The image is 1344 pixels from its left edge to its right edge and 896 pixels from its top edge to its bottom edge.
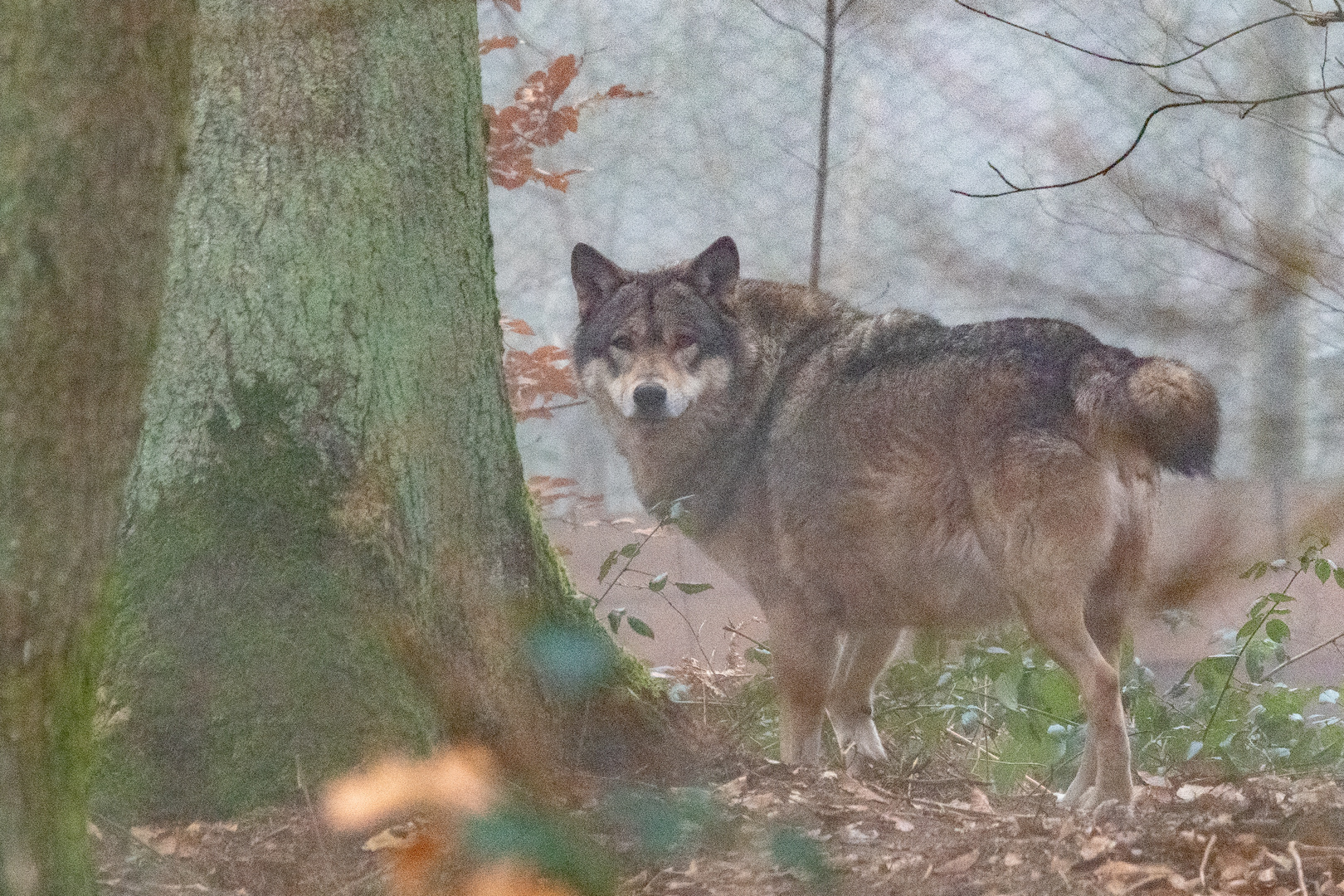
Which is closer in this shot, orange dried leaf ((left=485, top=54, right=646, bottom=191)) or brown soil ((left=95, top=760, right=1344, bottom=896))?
brown soil ((left=95, top=760, right=1344, bottom=896))

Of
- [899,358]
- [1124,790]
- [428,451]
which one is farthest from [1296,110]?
[428,451]

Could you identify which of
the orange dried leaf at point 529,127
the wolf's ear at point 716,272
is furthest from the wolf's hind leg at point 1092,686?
the orange dried leaf at point 529,127

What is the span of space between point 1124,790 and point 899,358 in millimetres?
1358

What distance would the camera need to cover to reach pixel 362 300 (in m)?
2.79

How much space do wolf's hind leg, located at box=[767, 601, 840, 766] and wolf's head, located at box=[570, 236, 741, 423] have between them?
0.79 metres

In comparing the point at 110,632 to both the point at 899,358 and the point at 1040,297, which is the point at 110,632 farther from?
the point at 1040,297

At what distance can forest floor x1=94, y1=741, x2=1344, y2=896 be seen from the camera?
2.36 meters

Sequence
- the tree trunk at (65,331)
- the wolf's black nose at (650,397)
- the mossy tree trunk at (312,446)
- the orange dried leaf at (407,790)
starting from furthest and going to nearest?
1. the wolf's black nose at (650,397)
2. the mossy tree trunk at (312,446)
3. the orange dried leaf at (407,790)
4. the tree trunk at (65,331)

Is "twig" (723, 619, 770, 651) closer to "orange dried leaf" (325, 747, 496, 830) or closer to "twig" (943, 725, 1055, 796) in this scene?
"twig" (943, 725, 1055, 796)

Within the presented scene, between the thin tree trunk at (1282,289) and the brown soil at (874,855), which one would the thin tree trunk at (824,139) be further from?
the brown soil at (874,855)

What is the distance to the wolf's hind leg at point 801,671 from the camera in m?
3.93

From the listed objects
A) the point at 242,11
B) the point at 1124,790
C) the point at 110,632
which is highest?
the point at 242,11

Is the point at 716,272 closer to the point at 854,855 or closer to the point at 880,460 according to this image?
the point at 880,460

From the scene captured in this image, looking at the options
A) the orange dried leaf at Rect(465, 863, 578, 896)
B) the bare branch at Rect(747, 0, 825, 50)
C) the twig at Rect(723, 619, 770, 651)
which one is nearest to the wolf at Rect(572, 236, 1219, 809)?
the twig at Rect(723, 619, 770, 651)
